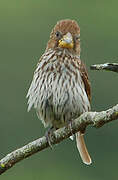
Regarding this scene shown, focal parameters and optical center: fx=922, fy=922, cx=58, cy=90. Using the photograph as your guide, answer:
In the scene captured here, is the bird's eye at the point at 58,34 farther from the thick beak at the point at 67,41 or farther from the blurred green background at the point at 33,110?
the blurred green background at the point at 33,110

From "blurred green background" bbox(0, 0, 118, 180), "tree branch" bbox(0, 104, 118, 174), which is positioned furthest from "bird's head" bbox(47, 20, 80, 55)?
"blurred green background" bbox(0, 0, 118, 180)

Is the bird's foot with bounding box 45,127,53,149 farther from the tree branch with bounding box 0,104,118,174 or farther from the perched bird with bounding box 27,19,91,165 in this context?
the perched bird with bounding box 27,19,91,165

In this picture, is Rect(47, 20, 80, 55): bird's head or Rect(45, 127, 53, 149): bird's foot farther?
Rect(47, 20, 80, 55): bird's head

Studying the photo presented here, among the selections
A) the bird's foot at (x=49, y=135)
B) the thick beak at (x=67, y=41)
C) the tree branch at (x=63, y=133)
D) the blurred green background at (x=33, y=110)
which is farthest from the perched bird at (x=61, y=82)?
the blurred green background at (x=33, y=110)

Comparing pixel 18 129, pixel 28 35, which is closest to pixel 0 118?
pixel 18 129

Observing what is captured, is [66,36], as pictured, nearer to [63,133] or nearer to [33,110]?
[63,133]

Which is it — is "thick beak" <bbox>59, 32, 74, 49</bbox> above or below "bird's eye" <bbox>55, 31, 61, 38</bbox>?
below

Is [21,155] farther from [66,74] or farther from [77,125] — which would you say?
[66,74]
